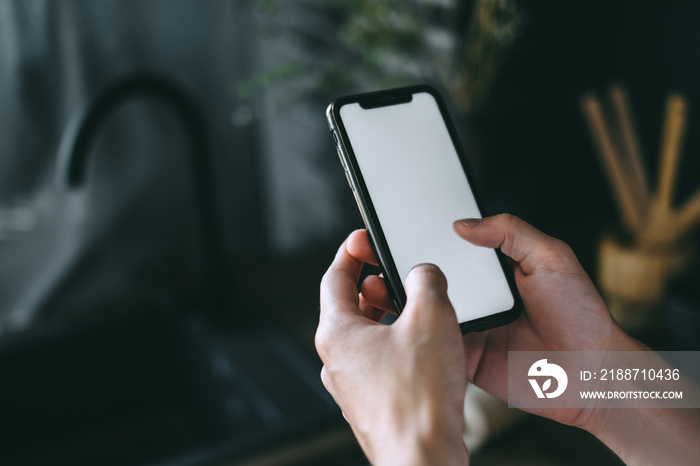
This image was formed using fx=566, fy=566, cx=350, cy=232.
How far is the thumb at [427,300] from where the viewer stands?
1.08ft

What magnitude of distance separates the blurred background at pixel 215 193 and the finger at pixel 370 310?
0.23 meters

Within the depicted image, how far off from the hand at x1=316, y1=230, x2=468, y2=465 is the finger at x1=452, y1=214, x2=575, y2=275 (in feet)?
0.23

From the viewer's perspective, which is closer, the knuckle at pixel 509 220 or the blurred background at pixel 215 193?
the knuckle at pixel 509 220

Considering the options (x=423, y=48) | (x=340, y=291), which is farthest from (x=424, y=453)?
(x=423, y=48)

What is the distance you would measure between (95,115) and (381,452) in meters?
0.59

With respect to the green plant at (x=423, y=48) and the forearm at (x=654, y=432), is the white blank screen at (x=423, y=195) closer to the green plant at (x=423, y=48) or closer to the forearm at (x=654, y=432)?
the forearm at (x=654, y=432)

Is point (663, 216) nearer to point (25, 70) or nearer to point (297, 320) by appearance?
point (297, 320)

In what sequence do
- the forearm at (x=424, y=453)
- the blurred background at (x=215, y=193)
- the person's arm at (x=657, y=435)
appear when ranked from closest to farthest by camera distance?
the forearm at (x=424, y=453) < the person's arm at (x=657, y=435) < the blurred background at (x=215, y=193)

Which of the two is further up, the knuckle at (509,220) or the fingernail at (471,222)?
the fingernail at (471,222)

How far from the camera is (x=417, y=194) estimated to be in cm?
43

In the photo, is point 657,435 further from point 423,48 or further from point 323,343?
point 423,48

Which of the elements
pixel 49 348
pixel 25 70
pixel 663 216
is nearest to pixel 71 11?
pixel 25 70

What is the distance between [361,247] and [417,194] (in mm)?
58

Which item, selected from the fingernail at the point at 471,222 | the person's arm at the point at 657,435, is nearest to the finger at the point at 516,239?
the fingernail at the point at 471,222
